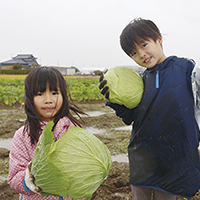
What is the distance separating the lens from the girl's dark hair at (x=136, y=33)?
1.79m

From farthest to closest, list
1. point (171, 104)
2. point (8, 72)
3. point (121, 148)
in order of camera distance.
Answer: point (8, 72)
point (121, 148)
point (171, 104)

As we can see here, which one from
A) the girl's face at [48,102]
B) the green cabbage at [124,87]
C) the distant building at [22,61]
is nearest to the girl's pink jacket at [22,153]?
the girl's face at [48,102]

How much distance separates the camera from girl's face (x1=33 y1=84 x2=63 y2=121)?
62.3 inches

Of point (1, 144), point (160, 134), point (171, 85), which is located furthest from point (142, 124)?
point (1, 144)

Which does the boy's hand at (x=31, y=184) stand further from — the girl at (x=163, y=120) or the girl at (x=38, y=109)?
the girl at (x=163, y=120)

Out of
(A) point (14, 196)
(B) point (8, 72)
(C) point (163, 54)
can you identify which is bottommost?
(B) point (8, 72)

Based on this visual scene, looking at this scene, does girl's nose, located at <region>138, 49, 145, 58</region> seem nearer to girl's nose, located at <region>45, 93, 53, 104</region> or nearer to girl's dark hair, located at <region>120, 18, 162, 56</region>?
girl's dark hair, located at <region>120, 18, 162, 56</region>

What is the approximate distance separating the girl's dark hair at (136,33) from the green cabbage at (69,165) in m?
0.93

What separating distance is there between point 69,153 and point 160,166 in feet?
3.22

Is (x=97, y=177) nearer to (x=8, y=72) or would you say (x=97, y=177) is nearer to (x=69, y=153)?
(x=69, y=153)

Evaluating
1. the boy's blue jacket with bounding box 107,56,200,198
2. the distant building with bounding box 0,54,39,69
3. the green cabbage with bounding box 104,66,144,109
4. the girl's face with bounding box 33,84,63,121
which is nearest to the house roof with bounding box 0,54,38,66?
the distant building with bounding box 0,54,39,69

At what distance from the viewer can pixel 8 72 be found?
4400cm

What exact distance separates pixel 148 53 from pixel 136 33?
0.21m

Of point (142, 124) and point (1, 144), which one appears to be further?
point (1, 144)
